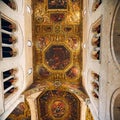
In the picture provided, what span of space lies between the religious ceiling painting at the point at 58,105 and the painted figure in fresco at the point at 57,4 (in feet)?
28.0

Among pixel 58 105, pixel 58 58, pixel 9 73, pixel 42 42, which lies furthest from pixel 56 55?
pixel 9 73

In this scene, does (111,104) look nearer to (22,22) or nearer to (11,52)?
(11,52)

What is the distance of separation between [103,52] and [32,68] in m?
10.2

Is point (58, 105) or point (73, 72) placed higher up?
point (73, 72)

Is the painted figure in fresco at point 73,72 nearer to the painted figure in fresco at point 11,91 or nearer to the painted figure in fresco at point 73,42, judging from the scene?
the painted figure in fresco at point 73,42

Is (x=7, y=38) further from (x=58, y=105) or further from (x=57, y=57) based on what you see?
(x=58, y=105)

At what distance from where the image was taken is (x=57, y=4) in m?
20.3

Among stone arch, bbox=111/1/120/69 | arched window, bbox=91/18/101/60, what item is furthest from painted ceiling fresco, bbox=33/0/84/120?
stone arch, bbox=111/1/120/69

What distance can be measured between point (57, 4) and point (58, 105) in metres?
10.5

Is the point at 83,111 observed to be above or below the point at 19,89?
below

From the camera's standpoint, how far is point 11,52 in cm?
1510

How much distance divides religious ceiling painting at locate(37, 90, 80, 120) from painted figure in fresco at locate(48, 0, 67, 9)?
28.0 feet

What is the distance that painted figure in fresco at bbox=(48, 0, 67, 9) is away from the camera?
20141 millimetres

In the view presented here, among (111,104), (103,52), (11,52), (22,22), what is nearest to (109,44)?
(103,52)
